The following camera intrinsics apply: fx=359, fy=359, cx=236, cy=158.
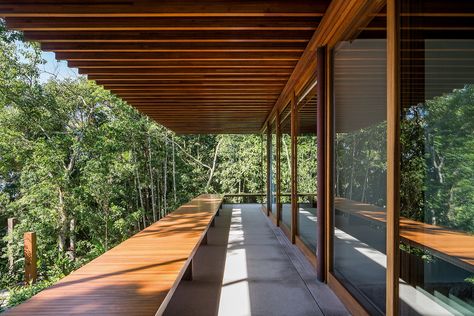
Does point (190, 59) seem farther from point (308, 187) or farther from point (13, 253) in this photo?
point (13, 253)

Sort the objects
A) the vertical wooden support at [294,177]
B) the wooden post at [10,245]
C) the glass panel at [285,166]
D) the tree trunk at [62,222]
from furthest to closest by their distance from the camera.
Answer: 1. the tree trunk at [62,222]
2. the wooden post at [10,245]
3. the glass panel at [285,166]
4. the vertical wooden support at [294,177]

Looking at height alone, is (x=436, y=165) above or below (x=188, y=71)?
below

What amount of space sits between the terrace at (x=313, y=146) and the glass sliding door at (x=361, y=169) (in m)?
0.02

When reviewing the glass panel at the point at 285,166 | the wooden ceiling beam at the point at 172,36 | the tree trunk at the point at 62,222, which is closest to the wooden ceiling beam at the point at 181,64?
the wooden ceiling beam at the point at 172,36

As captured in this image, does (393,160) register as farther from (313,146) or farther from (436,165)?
(313,146)

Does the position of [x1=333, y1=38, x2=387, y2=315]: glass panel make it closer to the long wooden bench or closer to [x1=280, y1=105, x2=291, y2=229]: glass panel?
the long wooden bench

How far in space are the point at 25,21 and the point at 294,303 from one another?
328 cm

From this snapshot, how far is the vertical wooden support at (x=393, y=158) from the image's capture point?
187 centimetres

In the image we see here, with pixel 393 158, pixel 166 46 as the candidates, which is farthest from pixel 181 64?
pixel 393 158

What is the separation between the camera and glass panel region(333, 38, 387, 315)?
217cm

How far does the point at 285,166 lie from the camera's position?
6.36 m

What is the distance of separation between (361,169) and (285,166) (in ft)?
12.6

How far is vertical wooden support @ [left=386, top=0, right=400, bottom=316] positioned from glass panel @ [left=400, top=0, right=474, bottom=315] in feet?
0.13

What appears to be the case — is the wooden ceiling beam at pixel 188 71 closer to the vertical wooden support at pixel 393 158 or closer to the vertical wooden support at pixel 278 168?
the vertical wooden support at pixel 278 168
